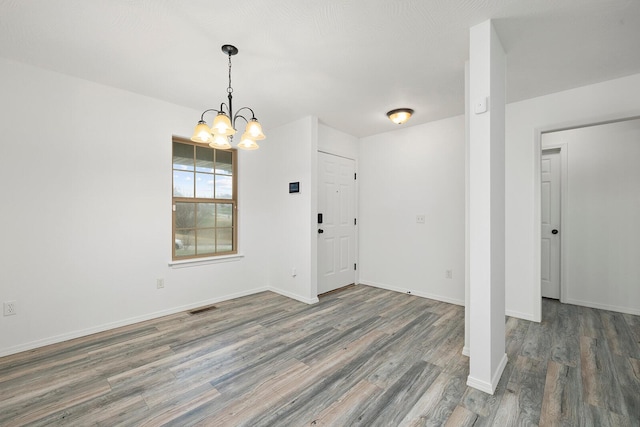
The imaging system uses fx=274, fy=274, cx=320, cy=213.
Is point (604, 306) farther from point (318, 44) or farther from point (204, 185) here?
point (204, 185)

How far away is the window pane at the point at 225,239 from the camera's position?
13.0 ft

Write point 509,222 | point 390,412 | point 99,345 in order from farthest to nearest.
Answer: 1. point 509,222
2. point 99,345
3. point 390,412

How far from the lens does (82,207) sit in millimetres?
2775

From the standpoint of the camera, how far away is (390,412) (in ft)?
5.65

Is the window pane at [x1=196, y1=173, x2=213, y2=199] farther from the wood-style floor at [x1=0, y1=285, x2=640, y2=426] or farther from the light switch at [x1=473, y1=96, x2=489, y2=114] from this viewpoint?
the light switch at [x1=473, y1=96, x2=489, y2=114]

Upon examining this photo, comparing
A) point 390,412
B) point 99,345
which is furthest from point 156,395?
point 390,412

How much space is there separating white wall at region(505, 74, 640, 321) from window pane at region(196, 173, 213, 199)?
12.5 feet

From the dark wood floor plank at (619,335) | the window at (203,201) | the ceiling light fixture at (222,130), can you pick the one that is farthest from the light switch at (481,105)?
the window at (203,201)

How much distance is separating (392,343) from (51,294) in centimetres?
328

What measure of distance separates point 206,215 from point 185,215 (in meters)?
0.28

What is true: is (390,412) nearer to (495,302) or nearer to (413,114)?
(495,302)

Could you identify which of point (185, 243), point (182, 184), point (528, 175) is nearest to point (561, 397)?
point (528, 175)

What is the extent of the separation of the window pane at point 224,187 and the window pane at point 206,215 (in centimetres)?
19

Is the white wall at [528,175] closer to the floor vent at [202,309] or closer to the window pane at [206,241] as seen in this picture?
the floor vent at [202,309]
